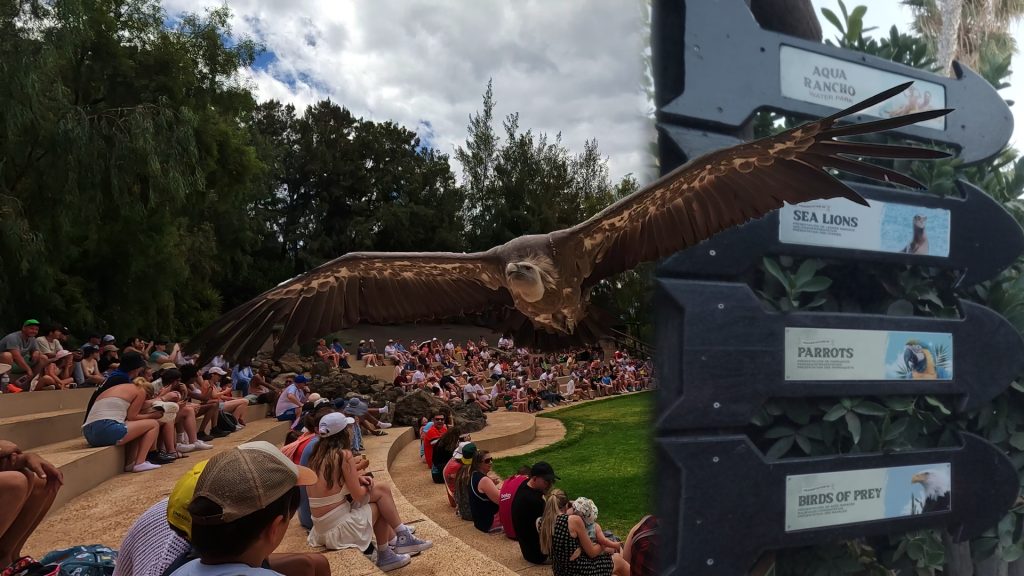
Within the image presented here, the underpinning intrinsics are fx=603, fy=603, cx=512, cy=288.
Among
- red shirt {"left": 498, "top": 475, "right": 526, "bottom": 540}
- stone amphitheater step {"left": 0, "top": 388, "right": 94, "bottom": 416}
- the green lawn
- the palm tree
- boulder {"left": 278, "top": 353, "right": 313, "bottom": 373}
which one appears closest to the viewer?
the palm tree

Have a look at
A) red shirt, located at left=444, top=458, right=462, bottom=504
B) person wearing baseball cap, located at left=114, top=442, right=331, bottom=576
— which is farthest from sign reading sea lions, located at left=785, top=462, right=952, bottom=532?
red shirt, located at left=444, top=458, right=462, bottom=504

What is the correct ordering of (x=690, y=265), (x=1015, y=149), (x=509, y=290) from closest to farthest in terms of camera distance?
(x=509, y=290)
(x=690, y=265)
(x=1015, y=149)

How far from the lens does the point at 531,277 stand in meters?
2.06

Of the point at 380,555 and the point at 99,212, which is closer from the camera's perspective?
the point at 380,555

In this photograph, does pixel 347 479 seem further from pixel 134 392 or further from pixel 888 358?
pixel 888 358

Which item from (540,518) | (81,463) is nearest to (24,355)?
(81,463)

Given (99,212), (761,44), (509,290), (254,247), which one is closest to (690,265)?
(509,290)

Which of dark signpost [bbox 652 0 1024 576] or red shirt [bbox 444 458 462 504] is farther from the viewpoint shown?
red shirt [bbox 444 458 462 504]

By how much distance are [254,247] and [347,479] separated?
56.6ft

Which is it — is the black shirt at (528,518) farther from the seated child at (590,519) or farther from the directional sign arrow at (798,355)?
the directional sign arrow at (798,355)

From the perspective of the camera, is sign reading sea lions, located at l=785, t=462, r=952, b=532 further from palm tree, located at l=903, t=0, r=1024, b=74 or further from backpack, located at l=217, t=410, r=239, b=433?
backpack, located at l=217, t=410, r=239, b=433

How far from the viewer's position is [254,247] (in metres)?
19.0

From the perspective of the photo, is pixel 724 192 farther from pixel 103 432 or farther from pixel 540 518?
pixel 103 432

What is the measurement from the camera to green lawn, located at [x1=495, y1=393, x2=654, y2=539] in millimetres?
5645
